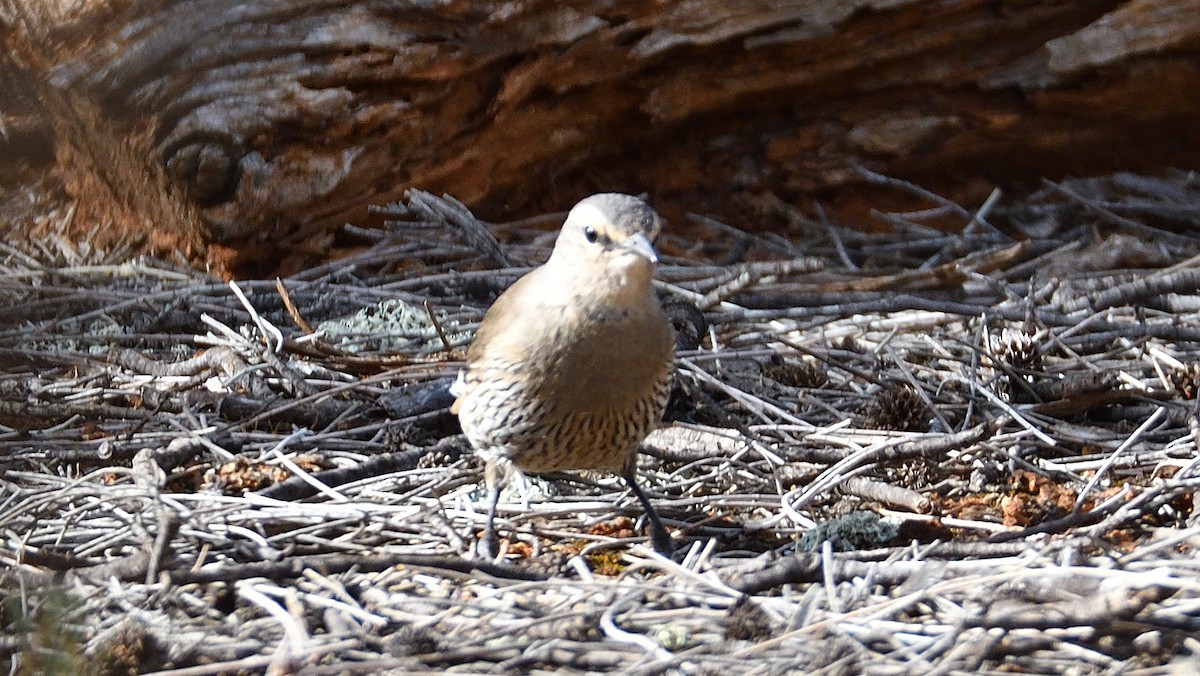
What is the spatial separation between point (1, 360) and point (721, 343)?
2547 mm

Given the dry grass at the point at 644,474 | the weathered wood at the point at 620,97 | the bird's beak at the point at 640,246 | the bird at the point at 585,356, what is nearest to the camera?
the dry grass at the point at 644,474

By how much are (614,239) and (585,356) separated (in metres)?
0.32

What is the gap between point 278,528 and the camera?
10.1ft

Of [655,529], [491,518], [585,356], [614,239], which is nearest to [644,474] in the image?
[655,529]

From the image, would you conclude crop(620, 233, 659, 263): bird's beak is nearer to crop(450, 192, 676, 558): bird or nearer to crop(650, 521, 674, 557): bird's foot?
crop(450, 192, 676, 558): bird

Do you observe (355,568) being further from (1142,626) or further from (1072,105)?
(1072,105)

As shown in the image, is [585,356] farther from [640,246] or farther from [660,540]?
[660,540]

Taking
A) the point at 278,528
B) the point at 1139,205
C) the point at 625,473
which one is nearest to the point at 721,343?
the point at 625,473

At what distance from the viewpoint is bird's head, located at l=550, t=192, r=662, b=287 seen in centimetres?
289

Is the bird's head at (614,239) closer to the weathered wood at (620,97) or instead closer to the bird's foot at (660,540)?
the bird's foot at (660,540)

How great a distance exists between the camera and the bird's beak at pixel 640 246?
112 inches

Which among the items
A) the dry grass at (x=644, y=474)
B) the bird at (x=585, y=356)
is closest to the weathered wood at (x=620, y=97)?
the dry grass at (x=644, y=474)

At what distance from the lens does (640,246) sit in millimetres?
2861

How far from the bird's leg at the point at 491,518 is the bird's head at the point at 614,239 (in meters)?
0.67
